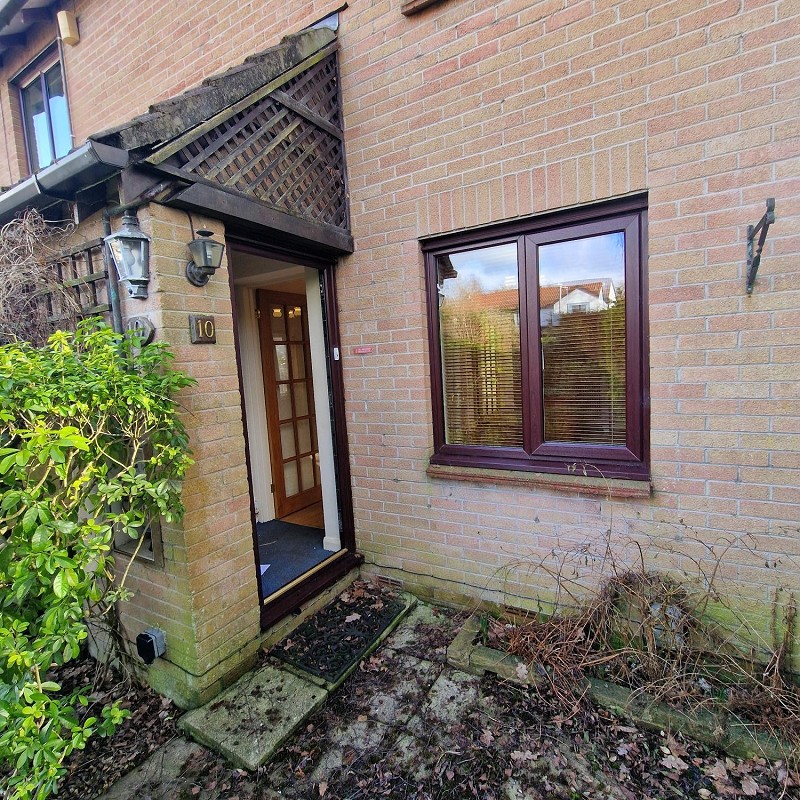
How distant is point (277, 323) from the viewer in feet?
16.3

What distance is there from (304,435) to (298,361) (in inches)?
35.8

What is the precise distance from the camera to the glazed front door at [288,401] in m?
4.86

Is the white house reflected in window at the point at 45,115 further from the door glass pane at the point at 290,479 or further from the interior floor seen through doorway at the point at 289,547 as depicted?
the interior floor seen through doorway at the point at 289,547

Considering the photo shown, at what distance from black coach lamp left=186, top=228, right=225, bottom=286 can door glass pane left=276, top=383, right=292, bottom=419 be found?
2.56 m

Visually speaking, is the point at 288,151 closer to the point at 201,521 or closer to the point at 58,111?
the point at 201,521

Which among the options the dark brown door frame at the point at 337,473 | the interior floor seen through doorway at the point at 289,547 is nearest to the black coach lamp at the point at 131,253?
the dark brown door frame at the point at 337,473

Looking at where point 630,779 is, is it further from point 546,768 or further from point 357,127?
point 357,127

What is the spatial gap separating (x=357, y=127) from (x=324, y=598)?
3718 millimetres

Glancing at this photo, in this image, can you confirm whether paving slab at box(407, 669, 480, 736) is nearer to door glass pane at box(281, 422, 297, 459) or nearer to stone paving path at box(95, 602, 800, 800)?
stone paving path at box(95, 602, 800, 800)

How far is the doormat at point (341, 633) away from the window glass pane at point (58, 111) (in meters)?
6.31

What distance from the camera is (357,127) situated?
3.42 m

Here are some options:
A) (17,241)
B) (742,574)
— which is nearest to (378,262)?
(17,241)

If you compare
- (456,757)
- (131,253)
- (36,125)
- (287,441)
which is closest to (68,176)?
(131,253)

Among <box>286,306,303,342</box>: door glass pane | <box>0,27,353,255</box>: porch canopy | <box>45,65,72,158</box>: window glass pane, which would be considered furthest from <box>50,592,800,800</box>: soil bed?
<box>45,65,72,158</box>: window glass pane
